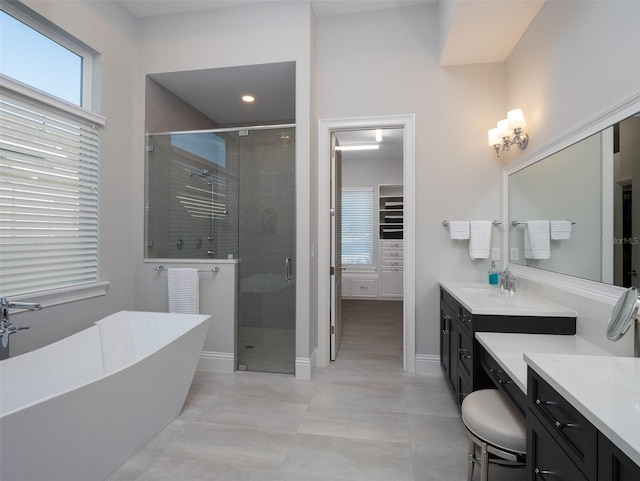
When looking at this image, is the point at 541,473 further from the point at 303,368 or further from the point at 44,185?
the point at 44,185

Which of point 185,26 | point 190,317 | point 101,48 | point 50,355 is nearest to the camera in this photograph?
point 50,355

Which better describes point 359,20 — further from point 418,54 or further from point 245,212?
point 245,212

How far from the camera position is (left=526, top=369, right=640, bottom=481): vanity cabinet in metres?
0.73

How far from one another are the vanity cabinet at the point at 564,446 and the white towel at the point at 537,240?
1.39 meters

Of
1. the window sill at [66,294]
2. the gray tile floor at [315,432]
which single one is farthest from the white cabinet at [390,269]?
the window sill at [66,294]

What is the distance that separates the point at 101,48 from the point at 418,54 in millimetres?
2876

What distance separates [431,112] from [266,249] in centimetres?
209

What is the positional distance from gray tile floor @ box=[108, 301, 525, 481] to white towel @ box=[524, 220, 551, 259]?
1.33 m

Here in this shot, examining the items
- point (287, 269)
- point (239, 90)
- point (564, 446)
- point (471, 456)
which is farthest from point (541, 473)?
point (239, 90)

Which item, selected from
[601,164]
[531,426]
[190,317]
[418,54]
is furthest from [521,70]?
[190,317]

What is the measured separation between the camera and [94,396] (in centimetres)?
147

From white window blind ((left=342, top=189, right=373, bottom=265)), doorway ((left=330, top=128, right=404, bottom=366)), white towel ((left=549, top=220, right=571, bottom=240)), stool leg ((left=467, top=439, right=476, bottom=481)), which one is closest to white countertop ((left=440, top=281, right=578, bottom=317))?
white towel ((left=549, top=220, right=571, bottom=240))

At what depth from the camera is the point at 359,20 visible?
10.0 ft

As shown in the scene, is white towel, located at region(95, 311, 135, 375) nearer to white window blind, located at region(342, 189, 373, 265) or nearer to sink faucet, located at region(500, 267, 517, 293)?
sink faucet, located at region(500, 267, 517, 293)
